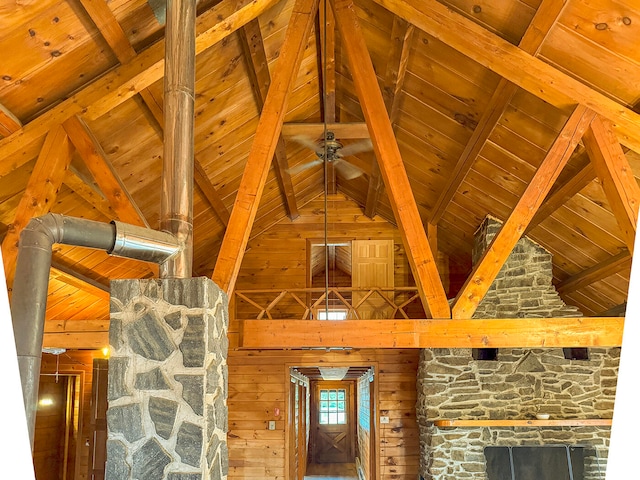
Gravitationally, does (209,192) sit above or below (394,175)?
above

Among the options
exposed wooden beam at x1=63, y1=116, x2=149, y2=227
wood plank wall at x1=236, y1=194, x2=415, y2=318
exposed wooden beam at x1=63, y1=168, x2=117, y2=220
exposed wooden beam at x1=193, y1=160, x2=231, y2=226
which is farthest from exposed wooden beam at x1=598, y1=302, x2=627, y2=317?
exposed wooden beam at x1=63, y1=168, x2=117, y2=220

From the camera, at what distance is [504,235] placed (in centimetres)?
518

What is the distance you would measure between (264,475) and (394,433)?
234cm

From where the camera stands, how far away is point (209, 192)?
781cm

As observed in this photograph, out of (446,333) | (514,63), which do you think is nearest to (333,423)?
(446,333)

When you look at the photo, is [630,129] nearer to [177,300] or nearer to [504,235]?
[504,235]

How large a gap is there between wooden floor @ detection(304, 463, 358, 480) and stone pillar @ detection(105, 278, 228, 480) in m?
11.5

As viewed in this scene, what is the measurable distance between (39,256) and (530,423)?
7.62m

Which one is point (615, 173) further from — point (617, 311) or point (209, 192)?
point (209, 192)

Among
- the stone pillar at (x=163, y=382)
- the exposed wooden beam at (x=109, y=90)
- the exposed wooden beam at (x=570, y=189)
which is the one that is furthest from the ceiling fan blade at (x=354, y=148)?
the stone pillar at (x=163, y=382)

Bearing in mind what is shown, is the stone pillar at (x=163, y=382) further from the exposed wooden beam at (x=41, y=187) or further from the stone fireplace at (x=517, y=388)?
the stone fireplace at (x=517, y=388)

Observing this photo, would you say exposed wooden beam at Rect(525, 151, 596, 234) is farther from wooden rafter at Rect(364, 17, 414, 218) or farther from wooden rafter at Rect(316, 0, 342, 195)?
wooden rafter at Rect(316, 0, 342, 195)

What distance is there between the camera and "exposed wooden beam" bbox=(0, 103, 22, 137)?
435 cm

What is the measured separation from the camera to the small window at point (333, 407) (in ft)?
59.8
